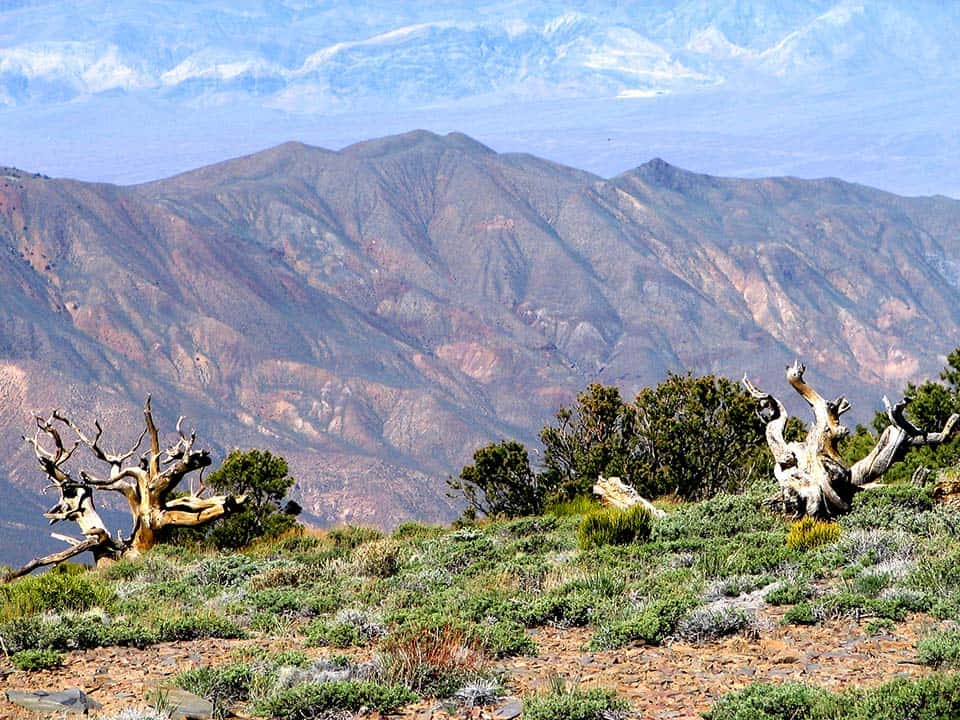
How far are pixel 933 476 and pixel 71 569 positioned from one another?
1583cm

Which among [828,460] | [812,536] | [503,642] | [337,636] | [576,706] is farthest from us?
[828,460]

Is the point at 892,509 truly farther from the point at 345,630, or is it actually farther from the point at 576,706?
the point at 576,706

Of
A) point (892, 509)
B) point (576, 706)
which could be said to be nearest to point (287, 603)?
point (576, 706)

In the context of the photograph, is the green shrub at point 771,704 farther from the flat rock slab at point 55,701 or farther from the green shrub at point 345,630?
the flat rock slab at point 55,701

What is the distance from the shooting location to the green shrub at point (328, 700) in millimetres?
10750

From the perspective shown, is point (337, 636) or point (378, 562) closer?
point (337, 636)

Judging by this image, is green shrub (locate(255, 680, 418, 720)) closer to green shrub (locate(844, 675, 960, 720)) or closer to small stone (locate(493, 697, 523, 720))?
small stone (locate(493, 697, 523, 720))

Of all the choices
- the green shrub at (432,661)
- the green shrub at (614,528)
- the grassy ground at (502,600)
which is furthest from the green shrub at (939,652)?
the green shrub at (614,528)

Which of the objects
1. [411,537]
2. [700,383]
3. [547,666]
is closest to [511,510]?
[700,383]

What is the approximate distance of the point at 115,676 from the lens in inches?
480

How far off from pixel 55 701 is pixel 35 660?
5.28 ft

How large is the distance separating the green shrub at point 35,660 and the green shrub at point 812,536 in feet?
30.0

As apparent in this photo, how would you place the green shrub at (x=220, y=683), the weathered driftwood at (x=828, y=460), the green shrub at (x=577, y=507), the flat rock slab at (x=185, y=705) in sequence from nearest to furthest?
the flat rock slab at (x=185, y=705), the green shrub at (x=220, y=683), the weathered driftwood at (x=828, y=460), the green shrub at (x=577, y=507)

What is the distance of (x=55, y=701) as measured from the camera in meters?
10.9
